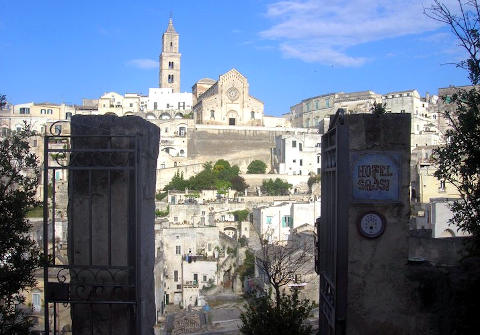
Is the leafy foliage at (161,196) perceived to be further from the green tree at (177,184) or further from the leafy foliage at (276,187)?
the leafy foliage at (276,187)

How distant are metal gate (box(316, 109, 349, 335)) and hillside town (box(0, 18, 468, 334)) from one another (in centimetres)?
26

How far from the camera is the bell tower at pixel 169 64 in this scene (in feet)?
273

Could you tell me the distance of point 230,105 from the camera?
64750 mm

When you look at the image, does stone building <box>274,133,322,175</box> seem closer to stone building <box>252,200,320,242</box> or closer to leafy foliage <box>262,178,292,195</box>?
leafy foliage <box>262,178,292,195</box>

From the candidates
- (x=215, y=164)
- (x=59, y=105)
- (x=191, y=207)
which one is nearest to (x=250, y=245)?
(x=191, y=207)

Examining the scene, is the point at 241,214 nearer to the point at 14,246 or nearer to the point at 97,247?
the point at 14,246

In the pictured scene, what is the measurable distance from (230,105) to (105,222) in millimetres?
60825

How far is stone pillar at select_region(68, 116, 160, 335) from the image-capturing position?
452cm

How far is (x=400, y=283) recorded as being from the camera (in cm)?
493

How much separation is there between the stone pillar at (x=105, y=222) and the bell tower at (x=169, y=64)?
80.5m

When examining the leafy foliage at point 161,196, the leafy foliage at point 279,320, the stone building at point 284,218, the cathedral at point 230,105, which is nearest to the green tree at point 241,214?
the stone building at point 284,218

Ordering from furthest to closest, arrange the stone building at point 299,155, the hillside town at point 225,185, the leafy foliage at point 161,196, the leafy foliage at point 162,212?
the stone building at point 299,155 < the leafy foliage at point 161,196 < the leafy foliage at point 162,212 < the hillside town at point 225,185

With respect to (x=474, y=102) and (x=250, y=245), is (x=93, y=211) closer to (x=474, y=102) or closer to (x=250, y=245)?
(x=474, y=102)

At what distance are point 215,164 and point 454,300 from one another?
50.8 metres
